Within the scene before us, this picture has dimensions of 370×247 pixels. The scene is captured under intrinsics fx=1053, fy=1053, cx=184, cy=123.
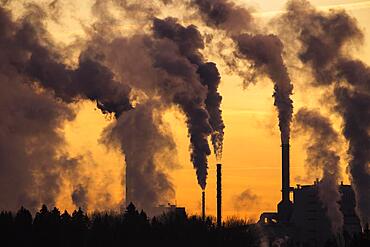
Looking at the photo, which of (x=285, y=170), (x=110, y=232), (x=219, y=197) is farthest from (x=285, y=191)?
(x=110, y=232)

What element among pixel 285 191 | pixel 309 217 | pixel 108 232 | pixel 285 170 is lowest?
pixel 108 232

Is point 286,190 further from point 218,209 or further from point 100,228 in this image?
point 100,228

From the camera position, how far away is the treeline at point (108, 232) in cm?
7888

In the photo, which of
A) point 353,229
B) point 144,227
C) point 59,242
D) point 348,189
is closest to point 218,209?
point 144,227

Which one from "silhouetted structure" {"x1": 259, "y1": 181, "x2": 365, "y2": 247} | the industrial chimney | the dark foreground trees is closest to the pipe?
the industrial chimney

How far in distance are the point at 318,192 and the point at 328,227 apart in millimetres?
5238

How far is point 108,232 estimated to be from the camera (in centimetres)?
8562

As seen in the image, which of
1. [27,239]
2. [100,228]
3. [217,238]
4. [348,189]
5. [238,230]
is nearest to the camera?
[27,239]

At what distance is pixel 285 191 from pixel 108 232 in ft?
140

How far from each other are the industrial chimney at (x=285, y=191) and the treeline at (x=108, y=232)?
18.3 m

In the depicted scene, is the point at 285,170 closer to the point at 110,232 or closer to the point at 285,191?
the point at 285,191

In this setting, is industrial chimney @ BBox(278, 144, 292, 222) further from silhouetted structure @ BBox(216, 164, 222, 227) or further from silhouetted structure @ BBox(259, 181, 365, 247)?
silhouetted structure @ BBox(216, 164, 222, 227)

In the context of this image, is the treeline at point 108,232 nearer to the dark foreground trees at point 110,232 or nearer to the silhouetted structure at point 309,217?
the dark foreground trees at point 110,232

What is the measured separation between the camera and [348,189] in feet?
432
